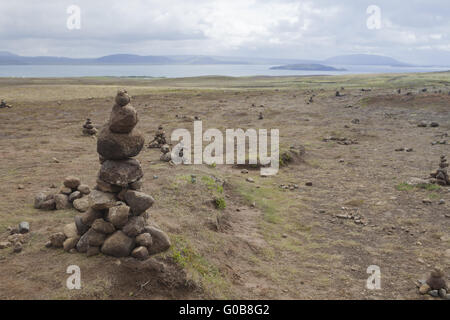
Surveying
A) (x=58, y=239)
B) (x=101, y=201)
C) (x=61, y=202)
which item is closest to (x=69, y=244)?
(x=58, y=239)

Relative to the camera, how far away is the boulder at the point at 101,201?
9.61 metres

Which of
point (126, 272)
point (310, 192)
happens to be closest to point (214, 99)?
point (310, 192)

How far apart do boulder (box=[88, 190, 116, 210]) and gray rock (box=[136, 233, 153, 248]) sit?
3.87ft

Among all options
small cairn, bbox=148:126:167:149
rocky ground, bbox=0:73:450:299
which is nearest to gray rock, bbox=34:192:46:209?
rocky ground, bbox=0:73:450:299

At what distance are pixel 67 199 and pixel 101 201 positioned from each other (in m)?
4.03

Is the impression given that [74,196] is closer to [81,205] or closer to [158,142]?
Result: [81,205]

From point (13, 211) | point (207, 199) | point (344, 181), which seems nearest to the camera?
point (13, 211)

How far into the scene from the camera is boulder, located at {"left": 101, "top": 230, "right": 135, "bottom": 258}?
9203 millimetres

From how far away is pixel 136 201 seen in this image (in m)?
9.87

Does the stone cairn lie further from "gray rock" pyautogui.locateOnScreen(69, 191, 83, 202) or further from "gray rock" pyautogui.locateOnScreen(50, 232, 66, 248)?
"gray rock" pyautogui.locateOnScreen(69, 191, 83, 202)

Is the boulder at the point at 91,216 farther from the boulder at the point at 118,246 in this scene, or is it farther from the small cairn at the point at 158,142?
the small cairn at the point at 158,142
